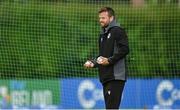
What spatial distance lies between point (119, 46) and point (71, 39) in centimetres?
649

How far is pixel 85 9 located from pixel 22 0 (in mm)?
1406

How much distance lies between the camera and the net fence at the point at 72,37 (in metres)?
12.5

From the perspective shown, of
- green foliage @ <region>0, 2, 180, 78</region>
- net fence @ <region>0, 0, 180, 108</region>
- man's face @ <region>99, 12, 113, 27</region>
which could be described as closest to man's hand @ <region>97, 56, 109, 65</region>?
man's face @ <region>99, 12, 113, 27</region>

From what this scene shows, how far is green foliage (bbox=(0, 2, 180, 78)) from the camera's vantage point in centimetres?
1250

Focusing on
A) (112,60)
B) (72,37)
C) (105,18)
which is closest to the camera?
(112,60)

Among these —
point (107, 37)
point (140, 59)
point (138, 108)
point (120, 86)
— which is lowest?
point (138, 108)

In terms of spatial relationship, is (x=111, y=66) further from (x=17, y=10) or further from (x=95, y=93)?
(x=17, y=10)

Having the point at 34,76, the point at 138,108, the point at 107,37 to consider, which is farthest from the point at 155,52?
the point at 107,37

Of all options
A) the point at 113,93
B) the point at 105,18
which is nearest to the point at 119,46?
the point at 105,18

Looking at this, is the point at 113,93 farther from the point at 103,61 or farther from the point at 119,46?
the point at 119,46

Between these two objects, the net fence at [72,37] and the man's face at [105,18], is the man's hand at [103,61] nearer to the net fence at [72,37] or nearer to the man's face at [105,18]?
the man's face at [105,18]

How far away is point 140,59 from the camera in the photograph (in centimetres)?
1297

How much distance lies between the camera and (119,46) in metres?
6.25

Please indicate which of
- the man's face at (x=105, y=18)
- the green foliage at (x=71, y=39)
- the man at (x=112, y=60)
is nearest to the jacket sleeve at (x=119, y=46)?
the man at (x=112, y=60)
